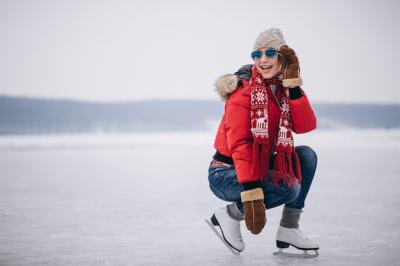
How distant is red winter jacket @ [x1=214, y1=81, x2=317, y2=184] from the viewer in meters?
2.07

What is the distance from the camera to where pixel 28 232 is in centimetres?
277

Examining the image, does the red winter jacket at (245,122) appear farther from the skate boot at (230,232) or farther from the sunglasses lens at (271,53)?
the skate boot at (230,232)

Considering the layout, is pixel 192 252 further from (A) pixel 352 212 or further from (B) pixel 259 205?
(A) pixel 352 212

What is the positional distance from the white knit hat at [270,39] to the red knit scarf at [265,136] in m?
0.12

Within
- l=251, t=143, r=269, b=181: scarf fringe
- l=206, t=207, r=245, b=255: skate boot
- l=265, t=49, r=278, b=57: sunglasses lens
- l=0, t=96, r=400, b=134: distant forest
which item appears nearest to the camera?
l=251, t=143, r=269, b=181: scarf fringe

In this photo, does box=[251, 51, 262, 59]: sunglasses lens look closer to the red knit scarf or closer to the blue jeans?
the red knit scarf

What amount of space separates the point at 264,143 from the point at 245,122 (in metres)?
0.12

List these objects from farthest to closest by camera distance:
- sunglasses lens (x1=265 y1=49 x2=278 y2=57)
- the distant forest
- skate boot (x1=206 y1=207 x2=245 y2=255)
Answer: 1. the distant forest
2. skate boot (x1=206 y1=207 x2=245 y2=255)
3. sunglasses lens (x1=265 y1=49 x2=278 y2=57)

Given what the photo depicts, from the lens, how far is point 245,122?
2.09 m

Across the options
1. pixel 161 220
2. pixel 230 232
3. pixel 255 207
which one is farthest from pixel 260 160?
pixel 161 220

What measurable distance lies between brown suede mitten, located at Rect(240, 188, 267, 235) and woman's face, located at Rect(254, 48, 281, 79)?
1.58ft

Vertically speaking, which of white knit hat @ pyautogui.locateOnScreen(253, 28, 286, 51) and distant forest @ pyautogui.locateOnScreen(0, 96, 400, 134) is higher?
white knit hat @ pyautogui.locateOnScreen(253, 28, 286, 51)

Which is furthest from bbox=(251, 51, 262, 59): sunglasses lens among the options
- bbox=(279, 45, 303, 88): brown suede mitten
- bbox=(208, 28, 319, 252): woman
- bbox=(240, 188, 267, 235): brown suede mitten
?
bbox=(240, 188, 267, 235): brown suede mitten

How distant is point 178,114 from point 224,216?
24.3 metres
